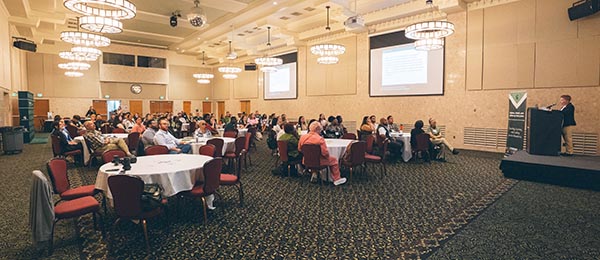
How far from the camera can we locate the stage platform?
5.62 metres

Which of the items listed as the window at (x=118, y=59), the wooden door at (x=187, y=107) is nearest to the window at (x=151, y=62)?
the window at (x=118, y=59)

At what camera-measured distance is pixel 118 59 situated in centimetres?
2106

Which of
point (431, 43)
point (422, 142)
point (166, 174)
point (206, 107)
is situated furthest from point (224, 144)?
point (206, 107)

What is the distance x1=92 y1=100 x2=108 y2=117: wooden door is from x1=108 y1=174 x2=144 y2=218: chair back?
827 inches

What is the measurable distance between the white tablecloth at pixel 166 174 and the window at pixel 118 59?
1993 centimetres

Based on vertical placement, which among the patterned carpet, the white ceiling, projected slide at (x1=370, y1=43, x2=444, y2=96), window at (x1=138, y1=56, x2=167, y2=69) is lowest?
the patterned carpet

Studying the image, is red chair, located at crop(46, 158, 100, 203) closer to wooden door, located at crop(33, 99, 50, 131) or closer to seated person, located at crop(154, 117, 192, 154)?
seated person, located at crop(154, 117, 192, 154)

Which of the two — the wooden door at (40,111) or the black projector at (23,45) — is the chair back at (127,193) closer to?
the black projector at (23,45)

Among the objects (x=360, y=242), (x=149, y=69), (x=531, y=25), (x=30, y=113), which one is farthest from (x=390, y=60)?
(x=149, y=69)

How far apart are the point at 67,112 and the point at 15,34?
253 inches

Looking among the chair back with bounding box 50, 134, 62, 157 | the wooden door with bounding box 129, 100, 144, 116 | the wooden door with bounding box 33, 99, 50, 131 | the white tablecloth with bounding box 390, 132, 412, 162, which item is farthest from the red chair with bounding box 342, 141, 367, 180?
the wooden door with bounding box 33, 99, 50, 131

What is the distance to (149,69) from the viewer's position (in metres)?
22.2

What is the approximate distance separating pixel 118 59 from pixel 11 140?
12.3 metres

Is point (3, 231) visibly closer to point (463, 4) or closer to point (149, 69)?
point (463, 4)
